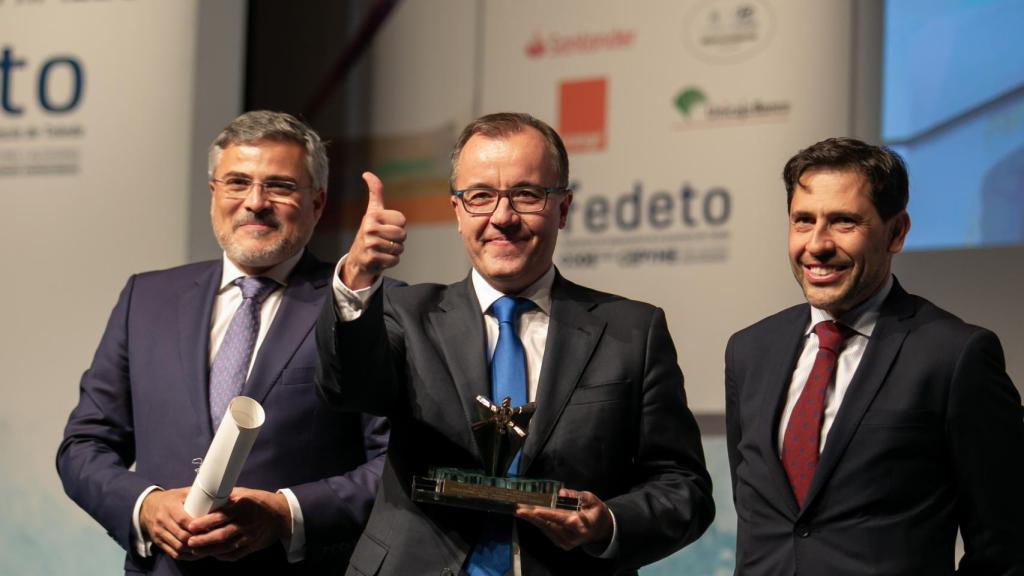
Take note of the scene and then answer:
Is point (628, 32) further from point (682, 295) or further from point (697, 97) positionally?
point (682, 295)

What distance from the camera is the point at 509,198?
304cm

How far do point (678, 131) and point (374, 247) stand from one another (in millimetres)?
3793

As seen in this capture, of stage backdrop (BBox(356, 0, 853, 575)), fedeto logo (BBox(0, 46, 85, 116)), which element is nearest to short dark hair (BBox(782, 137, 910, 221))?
stage backdrop (BBox(356, 0, 853, 575))

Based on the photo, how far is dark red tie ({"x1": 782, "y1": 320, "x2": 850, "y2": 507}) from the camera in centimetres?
297

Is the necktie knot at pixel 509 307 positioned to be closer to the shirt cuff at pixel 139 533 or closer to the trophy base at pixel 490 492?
the trophy base at pixel 490 492

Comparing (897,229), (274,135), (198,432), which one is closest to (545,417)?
(897,229)

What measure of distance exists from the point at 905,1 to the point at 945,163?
0.77m

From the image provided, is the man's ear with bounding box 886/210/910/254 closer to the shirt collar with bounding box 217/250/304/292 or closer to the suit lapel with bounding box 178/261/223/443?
the shirt collar with bounding box 217/250/304/292

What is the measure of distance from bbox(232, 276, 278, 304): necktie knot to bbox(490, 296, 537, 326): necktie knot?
866 millimetres

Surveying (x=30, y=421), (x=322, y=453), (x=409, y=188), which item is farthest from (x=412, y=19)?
(x=322, y=453)

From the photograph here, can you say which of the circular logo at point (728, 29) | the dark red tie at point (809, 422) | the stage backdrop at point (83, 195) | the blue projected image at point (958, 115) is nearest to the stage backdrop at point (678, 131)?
the circular logo at point (728, 29)

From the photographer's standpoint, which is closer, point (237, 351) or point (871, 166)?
point (871, 166)

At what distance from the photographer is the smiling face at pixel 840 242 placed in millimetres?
3014

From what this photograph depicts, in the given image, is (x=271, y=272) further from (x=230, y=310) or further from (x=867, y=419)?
(x=867, y=419)
